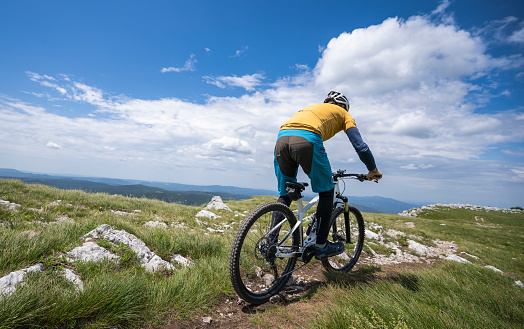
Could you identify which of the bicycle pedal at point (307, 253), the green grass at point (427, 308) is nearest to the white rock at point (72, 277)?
the green grass at point (427, 308)

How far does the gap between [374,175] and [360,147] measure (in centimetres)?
81

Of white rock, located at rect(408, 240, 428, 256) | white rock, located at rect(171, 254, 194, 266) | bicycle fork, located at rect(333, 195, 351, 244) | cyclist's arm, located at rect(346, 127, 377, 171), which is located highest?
cyclist's arm, located at rect(346, 127, 377, 171)

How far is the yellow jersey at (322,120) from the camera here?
385 centimetres

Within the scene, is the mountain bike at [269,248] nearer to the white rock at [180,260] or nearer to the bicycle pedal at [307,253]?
the bicycle pedal at [307,253]

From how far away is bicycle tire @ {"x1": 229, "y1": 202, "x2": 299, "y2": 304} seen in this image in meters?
3.18

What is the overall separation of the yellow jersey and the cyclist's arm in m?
0.14

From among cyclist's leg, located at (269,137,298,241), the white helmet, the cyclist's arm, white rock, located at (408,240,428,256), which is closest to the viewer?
cyclist's leg, located at (269,137,298,241)

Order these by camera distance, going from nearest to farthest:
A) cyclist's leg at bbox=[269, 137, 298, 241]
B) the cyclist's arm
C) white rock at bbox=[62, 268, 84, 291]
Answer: white rock at bbox=[62, 268, 84, 291] → cyclist's leg at bbox=[269, 137, 298, 241] → the cyclist's arm

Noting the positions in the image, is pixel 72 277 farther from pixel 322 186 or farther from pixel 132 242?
pixel 322 186

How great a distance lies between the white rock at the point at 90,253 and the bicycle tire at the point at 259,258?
203 cm

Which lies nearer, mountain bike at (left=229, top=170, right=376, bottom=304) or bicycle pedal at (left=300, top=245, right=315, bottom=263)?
mountain bike at (left=229, top=170, right=376, bottom=304)

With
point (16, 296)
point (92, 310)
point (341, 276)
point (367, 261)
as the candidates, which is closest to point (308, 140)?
point (341, 276)

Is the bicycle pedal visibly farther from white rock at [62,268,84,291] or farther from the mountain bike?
white rock at [62,268,84,291]

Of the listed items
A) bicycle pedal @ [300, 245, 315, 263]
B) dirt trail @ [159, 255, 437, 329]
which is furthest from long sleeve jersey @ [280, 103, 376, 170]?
dirt trail @ [159, 255, 437, 329]
